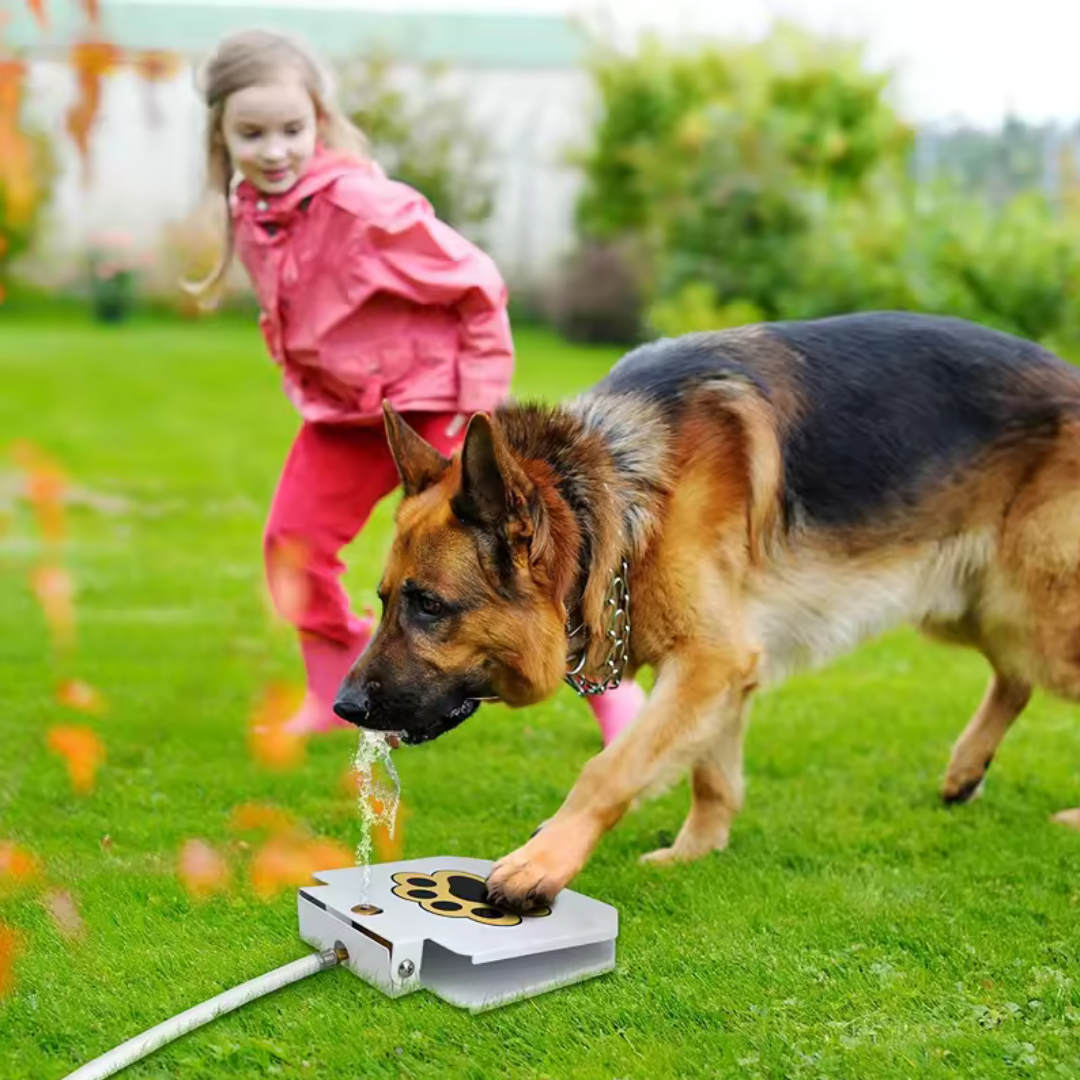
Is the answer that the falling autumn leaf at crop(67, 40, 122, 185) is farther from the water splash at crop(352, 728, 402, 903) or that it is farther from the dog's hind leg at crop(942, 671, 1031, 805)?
the dog's hind leg at crop(942, 671, 1031, 805)

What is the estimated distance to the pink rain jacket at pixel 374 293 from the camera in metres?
4.46

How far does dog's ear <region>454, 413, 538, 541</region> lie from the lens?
3.05 meters

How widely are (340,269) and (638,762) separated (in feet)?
6.63

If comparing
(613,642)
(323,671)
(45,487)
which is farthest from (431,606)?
(45,487)

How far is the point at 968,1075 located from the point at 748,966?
0.61 metres

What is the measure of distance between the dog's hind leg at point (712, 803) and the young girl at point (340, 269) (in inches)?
23.3

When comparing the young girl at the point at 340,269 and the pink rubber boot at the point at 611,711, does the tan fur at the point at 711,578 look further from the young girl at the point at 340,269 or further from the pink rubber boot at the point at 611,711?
the young girl at the point at 340,269

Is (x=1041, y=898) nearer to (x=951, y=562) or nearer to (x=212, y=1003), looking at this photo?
(x=951, y=562)

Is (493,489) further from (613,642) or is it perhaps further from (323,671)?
(323,671)

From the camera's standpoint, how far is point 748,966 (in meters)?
3.23

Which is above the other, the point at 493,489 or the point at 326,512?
the point at 493,489

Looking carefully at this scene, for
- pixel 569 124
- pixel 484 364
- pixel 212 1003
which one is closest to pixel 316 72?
pixel 484 364

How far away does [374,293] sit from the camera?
4504 millimetres

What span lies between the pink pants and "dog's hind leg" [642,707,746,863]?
700 millimetres
